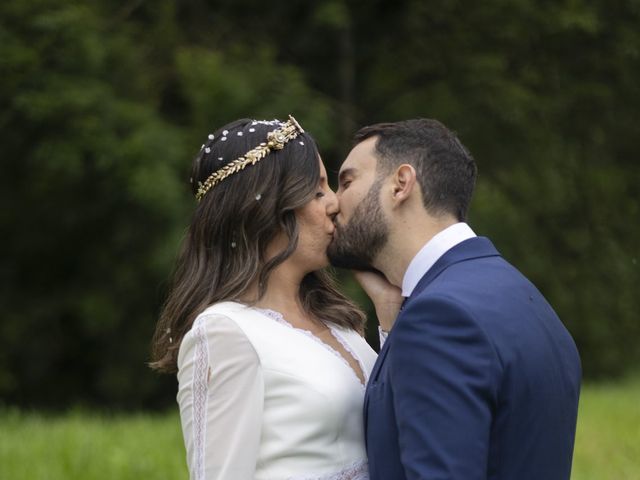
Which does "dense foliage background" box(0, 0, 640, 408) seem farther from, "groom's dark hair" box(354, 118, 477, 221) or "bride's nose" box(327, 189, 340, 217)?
"groom's dark hair" box(354, 118, 477, 221)

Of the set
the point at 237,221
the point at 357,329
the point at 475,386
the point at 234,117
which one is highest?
the point at 237,221

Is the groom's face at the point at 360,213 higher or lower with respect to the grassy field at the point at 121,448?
higher

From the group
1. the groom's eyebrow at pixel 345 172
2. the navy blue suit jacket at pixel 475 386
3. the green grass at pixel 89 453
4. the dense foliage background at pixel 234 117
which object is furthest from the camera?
the dense foliage background at pixel 234 117

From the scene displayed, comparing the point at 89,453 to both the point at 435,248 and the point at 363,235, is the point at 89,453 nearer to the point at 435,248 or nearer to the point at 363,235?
the point at 363,235

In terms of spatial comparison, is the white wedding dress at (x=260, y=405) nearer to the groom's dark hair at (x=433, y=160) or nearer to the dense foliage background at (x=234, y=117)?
the groom's dark hair at (x=433, y=160)

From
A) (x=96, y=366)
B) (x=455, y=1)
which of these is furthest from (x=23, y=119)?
(x=455, y=1)

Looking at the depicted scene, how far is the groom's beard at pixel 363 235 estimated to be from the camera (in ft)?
9.52

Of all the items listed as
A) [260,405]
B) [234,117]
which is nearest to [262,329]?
[260,405]

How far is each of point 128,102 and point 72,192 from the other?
1415 millimetres

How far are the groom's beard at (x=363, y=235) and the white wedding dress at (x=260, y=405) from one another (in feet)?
0.93

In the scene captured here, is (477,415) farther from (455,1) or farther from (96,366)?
(96,366)

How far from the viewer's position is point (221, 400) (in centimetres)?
288

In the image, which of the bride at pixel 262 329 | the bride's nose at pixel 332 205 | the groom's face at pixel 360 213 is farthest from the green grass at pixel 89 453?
the groom's face at pixel 360 213

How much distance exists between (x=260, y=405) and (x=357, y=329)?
2.45 ft
